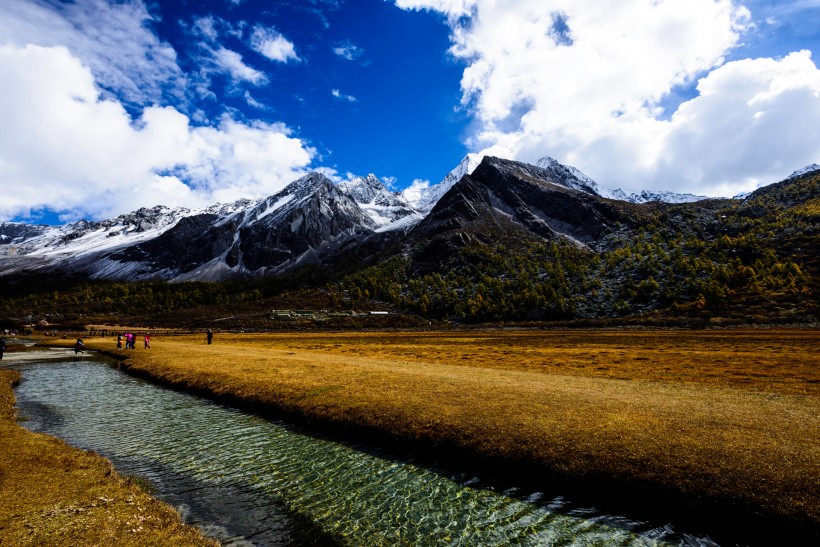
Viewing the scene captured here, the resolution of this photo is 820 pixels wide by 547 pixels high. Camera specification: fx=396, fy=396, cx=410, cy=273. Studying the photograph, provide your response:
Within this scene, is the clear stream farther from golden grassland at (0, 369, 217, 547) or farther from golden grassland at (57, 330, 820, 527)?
golden grassland at (57, 330, 820, 527)

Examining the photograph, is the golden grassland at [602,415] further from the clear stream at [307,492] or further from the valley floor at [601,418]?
the clear stream at [307,492]

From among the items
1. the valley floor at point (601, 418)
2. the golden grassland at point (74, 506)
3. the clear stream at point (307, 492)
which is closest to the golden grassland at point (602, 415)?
the valley floor at point (601, 418)

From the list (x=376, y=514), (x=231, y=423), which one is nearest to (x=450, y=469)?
(x=376, y=514)

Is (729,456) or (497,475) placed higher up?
(729,456)

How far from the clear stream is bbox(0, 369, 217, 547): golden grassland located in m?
1.36

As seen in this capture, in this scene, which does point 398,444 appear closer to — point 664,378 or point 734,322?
point 664,378

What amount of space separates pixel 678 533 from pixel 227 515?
1717cm

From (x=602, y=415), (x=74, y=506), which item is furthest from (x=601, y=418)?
(x=74, y=506)

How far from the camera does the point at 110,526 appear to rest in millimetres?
12992

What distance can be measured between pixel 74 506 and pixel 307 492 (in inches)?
330

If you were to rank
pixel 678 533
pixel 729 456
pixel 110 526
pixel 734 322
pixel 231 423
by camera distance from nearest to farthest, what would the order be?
pixel 110 526
pixel 678 533
pixel 729 456
pixel 231 423
pixel 734 322

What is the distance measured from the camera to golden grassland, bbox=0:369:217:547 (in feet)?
40.2

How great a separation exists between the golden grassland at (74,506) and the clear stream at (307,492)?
4.47 ft

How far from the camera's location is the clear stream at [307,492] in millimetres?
14508
